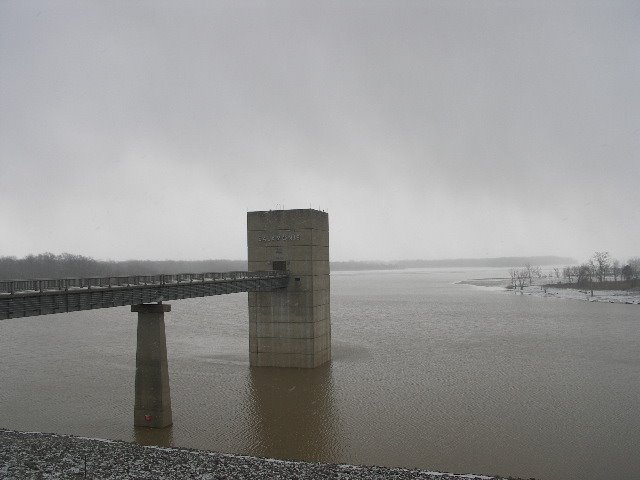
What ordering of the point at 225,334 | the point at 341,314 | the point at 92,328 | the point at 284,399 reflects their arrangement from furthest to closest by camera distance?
the point at 341,314
the point at 92,328
the point at 225,334
the point at 284,399

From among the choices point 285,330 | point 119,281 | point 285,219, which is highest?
point 285,219

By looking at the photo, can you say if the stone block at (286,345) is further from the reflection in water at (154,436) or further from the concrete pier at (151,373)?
the reflection in water at (154,436)

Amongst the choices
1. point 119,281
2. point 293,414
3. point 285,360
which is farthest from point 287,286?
point 119,281

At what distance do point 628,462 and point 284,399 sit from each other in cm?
1921

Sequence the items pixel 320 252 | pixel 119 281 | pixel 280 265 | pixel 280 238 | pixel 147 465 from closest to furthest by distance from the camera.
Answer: pixel 147 465, pixel 119 281, pixel 280 238, pixel 280 265, pixel 320 252

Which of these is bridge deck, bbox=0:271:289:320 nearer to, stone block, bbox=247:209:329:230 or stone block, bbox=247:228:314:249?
stone block, bbox=247:228:314:249

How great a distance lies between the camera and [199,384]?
36.0 metres

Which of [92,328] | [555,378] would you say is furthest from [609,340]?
[92,328]

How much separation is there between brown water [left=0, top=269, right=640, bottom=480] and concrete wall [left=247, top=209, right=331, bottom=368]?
1653mm

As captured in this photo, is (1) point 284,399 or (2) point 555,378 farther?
(2) point 555,378

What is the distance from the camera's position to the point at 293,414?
30375 millimetres

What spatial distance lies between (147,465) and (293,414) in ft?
39.0

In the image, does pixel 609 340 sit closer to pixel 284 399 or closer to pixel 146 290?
pixel 284 399

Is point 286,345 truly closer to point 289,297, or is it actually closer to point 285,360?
point 285,360
